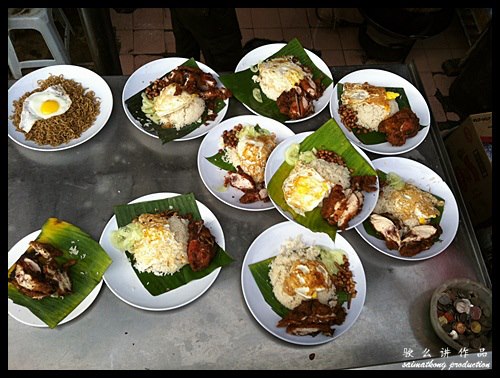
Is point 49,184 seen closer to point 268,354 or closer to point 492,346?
point 268,354

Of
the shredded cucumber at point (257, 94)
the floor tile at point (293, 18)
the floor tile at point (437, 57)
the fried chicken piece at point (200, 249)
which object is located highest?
the shredded cucumber at point (257, 94)

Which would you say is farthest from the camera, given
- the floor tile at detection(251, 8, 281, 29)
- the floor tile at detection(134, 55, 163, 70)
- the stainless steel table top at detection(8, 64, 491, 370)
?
the floor tile at detection(251, 8, 281, 29)

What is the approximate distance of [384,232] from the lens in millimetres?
2928

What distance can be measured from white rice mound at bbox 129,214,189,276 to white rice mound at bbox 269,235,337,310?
57cm

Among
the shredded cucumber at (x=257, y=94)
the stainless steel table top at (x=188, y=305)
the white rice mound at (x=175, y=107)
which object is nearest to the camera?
the stainless steel table top at (x=188, y=305)

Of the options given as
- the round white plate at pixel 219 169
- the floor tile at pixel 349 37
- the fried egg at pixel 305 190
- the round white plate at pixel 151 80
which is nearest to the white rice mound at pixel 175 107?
the round white plate at pixel 151 80

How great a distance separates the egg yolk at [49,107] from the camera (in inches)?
123

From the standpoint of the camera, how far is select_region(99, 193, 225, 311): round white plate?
262 centimetres

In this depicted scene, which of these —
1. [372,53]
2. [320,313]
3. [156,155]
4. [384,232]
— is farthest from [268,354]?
[372,53]

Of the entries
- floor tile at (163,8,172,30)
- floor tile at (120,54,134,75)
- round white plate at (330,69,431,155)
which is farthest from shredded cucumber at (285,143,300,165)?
floor tile at (163,8,172,30)

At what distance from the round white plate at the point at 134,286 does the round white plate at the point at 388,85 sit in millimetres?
1509

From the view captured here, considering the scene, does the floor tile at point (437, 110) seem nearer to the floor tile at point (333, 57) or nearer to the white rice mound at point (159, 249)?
the floor tile at point (333, 57)

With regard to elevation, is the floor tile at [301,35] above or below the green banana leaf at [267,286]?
below

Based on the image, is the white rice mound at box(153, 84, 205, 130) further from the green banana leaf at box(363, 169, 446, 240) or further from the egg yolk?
the green banana leaf at box(363, 169, 446, 240)
